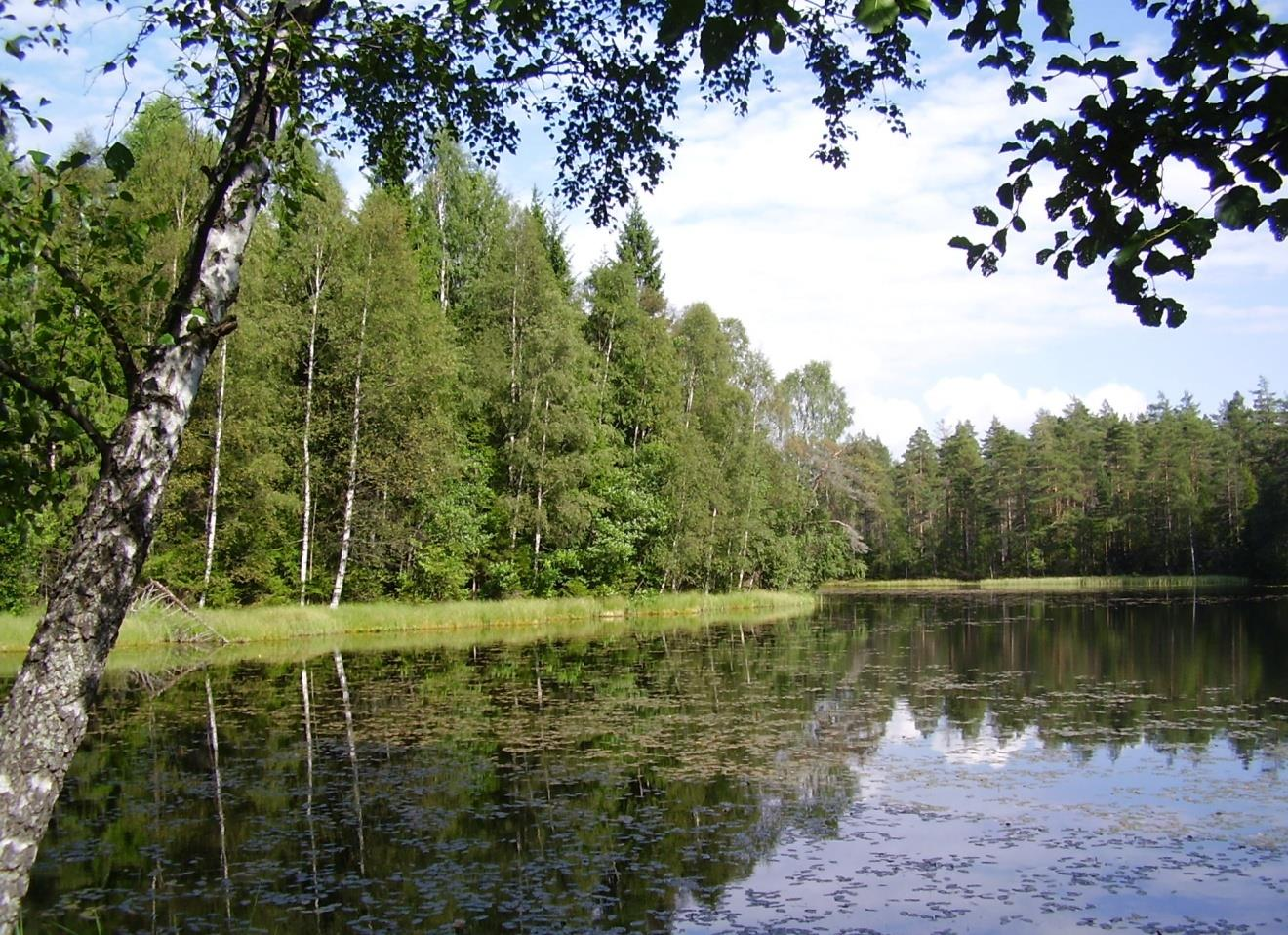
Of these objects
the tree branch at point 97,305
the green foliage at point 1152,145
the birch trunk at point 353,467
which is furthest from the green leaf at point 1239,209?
the birch trunk at point 353,467

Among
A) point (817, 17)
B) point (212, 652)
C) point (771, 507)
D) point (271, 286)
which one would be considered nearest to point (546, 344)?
point (271, 286)

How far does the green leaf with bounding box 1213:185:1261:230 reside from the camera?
100.0 inches

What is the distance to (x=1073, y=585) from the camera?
62.1 meters

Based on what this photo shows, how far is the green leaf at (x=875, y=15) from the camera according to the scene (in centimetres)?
192

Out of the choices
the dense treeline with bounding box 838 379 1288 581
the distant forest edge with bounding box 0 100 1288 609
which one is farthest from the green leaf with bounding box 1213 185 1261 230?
the dense treeline with bounding box 838 379 1288 581

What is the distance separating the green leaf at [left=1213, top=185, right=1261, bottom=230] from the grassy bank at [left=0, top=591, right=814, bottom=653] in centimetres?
2160

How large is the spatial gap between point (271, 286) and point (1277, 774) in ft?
81.5

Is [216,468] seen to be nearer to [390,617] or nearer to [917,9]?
[390,617]

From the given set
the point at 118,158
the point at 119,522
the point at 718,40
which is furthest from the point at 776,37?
the point at 119,522

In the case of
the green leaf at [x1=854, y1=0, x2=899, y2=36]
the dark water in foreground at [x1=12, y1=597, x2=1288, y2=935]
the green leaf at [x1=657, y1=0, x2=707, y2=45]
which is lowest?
the dark water in foreground at [x1=12, y1=597, x2=1288, y2=935]

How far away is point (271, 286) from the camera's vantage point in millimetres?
26797

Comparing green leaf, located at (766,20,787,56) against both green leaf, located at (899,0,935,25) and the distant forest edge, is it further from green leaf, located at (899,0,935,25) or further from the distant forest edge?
the distant forest edge

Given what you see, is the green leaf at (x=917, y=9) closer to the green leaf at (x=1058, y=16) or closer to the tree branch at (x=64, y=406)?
the green leaf at (x=1058, y=16)

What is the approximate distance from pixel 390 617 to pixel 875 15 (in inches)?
1048
